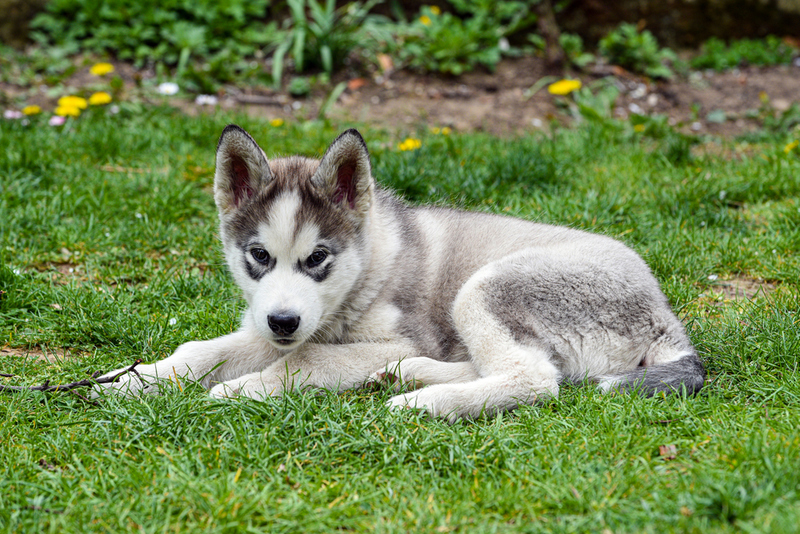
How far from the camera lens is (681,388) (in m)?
3.30

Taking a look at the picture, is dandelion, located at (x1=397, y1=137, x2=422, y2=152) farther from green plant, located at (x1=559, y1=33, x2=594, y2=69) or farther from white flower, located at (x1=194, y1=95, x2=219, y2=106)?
green plant, located at (x1=559, y1=33, x2=594, y2=69)

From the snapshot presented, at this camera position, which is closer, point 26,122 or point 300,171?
point 300,171

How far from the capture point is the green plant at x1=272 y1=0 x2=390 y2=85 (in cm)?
906

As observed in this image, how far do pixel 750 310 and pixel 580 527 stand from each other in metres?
2.41

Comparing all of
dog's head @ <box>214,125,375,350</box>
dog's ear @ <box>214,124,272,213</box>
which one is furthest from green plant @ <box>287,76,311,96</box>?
dog's ear @ <box>214,124,272,213</box>

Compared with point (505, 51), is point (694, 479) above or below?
below

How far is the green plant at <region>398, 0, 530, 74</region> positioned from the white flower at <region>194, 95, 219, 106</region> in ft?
8.65

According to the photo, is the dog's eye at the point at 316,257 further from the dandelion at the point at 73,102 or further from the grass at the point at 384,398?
the dandelion at the point at 73,102

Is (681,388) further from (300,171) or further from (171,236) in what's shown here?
(171,236)

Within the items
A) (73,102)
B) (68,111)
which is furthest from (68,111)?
(73,102)

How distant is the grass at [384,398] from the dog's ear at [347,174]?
105cm

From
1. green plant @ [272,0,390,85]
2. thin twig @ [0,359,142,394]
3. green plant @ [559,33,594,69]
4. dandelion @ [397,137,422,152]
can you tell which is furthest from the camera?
green plant @ [559,33,594,69]

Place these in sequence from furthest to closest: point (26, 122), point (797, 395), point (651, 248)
A: point (26, 122)
point (651, 248)
point (797, 395)

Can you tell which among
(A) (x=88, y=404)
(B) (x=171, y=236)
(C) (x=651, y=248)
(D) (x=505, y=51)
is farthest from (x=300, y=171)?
(D) (x=505, y=51)
